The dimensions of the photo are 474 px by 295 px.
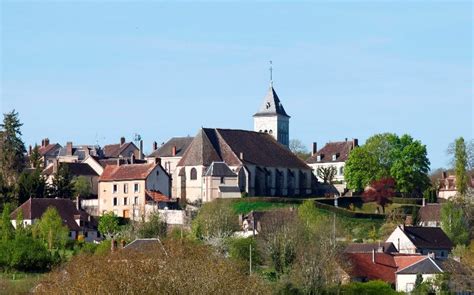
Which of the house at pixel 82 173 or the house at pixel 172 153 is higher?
the house at pixel 172 153

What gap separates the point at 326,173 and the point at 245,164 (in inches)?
529

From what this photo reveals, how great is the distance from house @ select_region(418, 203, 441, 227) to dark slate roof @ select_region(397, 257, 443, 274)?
18411 millimetres

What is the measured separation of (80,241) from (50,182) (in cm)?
1950

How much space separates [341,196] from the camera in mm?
97438

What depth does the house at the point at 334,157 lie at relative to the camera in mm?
111312

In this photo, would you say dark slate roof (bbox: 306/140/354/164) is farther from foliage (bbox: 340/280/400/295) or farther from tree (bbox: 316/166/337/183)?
foliage (bbox: 340/280/400/295)

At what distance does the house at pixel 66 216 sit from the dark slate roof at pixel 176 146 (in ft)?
61.1

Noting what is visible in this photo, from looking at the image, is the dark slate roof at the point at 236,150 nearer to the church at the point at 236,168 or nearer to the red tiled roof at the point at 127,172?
the church at the point at 236,168

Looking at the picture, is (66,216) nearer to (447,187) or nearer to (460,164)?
(460,164)

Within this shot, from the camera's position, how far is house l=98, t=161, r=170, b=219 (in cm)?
9275

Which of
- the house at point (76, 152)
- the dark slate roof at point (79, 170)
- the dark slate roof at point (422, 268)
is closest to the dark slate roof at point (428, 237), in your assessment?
the dark slate roof at point (422, 268)

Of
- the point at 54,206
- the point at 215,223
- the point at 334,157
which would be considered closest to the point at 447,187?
the point at 334,157

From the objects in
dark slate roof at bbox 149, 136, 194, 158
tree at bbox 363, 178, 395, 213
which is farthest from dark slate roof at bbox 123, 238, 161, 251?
dark slate roof at bbox 149, 136, 194, 158

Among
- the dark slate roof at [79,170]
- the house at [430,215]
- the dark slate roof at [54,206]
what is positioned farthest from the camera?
the dark slate roof at [79,170]
